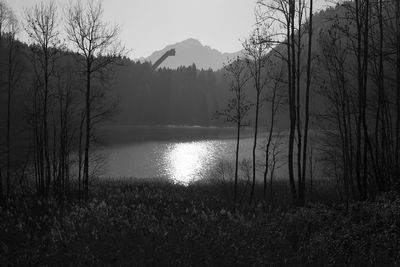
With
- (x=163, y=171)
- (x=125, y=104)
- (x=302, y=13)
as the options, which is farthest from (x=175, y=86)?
(x=302, y=13)

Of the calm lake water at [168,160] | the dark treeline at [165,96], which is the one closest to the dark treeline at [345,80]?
the calm lake water at [168,160]

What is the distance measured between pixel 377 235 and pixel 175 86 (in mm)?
157531

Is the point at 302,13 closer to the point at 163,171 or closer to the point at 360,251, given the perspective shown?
the point at 360,251

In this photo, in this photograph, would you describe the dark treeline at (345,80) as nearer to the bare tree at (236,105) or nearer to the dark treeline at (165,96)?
the bare tree at (236,105)

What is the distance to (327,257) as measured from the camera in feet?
23.0

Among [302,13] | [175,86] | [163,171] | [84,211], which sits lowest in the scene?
[163,171]

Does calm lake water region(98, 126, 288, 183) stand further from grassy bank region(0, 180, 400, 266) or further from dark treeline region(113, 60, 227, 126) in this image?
dark treeline region(113, 60, 227, 126)

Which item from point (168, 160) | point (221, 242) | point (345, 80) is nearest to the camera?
point (221, 242)

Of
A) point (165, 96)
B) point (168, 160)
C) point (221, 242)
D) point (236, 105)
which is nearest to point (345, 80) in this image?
point (236, 105)

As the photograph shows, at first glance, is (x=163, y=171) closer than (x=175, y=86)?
Yes

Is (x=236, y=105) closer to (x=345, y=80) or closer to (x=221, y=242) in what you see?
(x=345, y=80)

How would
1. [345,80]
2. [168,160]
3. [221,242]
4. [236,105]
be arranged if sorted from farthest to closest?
[168,160]
[236,105]
[345,80]
[221,242]

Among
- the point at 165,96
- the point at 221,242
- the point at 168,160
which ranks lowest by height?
the point at 168,160

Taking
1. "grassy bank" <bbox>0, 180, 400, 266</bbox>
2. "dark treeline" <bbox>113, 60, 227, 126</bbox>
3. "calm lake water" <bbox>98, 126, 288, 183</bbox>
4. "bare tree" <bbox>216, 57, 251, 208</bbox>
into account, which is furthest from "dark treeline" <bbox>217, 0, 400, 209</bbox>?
"dark treeline" <bbox>113, 60, 227, 126</bbox>
